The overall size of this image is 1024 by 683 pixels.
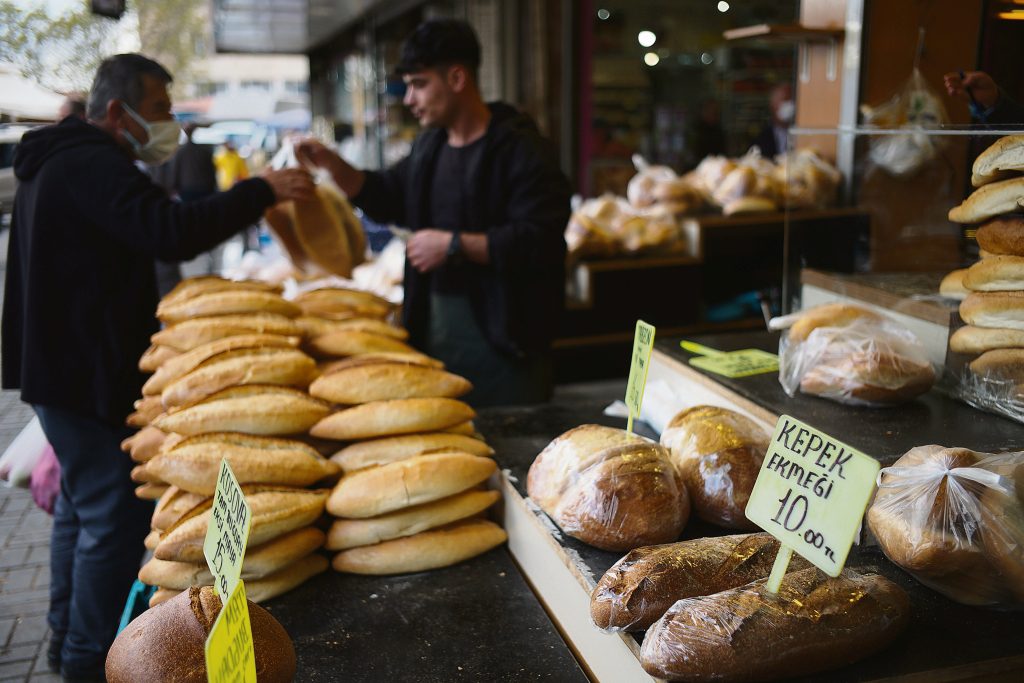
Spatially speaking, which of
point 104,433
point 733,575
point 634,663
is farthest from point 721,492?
point 104,433

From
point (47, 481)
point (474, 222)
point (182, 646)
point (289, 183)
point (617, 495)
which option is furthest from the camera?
point (474, 222)

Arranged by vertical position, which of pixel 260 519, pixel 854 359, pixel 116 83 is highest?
pixel 116 83

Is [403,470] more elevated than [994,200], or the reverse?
[994,200]

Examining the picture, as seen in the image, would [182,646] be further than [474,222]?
No

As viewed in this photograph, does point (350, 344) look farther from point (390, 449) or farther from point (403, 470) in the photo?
point (403, 470)

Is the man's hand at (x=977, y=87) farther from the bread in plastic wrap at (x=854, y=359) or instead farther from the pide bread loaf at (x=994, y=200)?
the bread in plastic wrap at (x=854, y=359)

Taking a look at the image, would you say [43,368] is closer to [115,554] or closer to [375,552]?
[115,554]

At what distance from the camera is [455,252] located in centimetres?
293

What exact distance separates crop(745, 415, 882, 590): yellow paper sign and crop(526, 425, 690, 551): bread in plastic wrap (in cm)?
Answer: 24

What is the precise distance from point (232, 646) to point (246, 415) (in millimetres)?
839

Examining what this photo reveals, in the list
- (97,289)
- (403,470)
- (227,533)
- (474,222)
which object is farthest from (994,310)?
(97,289)

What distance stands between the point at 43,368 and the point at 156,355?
545mm

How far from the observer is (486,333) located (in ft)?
10.3

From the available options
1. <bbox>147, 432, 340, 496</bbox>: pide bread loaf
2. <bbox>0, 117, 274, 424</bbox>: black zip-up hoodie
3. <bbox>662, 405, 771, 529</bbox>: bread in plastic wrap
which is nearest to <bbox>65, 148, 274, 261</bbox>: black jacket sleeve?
<bbox>0, 117, 274, 424</bbox>: black zip-up hoodie
